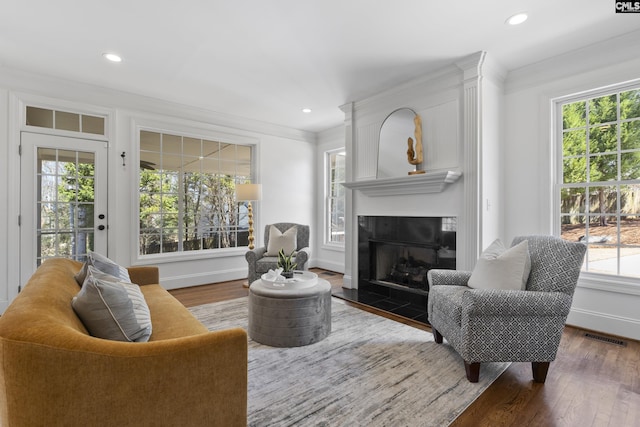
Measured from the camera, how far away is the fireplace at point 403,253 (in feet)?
11.4

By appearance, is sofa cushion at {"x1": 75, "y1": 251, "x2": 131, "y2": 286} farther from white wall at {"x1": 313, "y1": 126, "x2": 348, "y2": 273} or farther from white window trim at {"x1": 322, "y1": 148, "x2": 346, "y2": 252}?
white window trim at {"x1": 322, "y1": 148, "x2": 346, "y2": 252}

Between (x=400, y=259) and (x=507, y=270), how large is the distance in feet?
6.31

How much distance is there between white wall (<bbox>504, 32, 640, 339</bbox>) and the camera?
275 cm

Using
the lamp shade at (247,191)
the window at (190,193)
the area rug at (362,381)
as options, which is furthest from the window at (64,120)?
the area rug at (362,381)

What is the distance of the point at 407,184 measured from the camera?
3629mm

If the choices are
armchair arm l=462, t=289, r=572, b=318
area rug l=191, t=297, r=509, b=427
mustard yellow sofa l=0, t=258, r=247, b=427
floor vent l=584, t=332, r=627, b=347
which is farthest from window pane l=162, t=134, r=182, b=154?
floor vent l=584, t=332, r=627, b=347

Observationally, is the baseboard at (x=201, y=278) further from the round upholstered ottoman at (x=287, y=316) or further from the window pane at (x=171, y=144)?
the round upholstered ottoman at (x=287, y=316)

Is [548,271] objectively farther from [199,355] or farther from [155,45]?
[155,45]

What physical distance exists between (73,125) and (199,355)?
398cm

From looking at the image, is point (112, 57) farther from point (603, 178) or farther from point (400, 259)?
point (603, 178)

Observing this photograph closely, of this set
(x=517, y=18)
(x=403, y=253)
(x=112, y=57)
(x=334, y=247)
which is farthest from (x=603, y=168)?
(x=112, y=57)

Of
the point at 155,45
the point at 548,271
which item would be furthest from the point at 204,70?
the point at 548,271

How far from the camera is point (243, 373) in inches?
48.9

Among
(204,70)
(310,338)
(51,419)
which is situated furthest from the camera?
(204,70)
